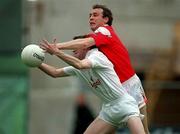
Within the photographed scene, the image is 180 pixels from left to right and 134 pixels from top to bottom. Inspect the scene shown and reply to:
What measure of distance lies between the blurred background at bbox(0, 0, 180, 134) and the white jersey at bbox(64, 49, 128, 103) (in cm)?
551

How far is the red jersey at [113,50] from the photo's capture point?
1667 cm

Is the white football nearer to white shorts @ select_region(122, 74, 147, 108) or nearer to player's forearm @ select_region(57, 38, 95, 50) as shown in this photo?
player's forearm @ select_region(57, 38, 95, 50)

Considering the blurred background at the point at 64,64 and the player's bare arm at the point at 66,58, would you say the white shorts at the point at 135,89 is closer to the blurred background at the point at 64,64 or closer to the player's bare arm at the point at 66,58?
the player's bare arm at the point at 66,58

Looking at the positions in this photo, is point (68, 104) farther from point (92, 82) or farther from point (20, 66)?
point (92, 82)

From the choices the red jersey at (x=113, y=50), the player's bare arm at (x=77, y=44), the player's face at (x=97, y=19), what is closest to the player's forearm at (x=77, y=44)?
the player's bare arm at (x=77, y=44)

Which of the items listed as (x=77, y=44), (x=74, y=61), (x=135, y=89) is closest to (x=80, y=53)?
(x=77, y=44)

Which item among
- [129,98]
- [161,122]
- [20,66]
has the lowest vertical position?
[161,122]

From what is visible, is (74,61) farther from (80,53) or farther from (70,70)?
(70,70)

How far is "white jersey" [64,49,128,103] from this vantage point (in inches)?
658

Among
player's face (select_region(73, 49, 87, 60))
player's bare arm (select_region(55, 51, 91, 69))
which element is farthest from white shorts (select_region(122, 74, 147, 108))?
player's bare arm (select_region(55, 51, 91, 69))

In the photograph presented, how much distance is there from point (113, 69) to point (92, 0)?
7.84m

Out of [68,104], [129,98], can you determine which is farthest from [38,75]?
[129,98]

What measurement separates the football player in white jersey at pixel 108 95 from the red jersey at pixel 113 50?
0.09 m

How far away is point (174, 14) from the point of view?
27.5 meters
